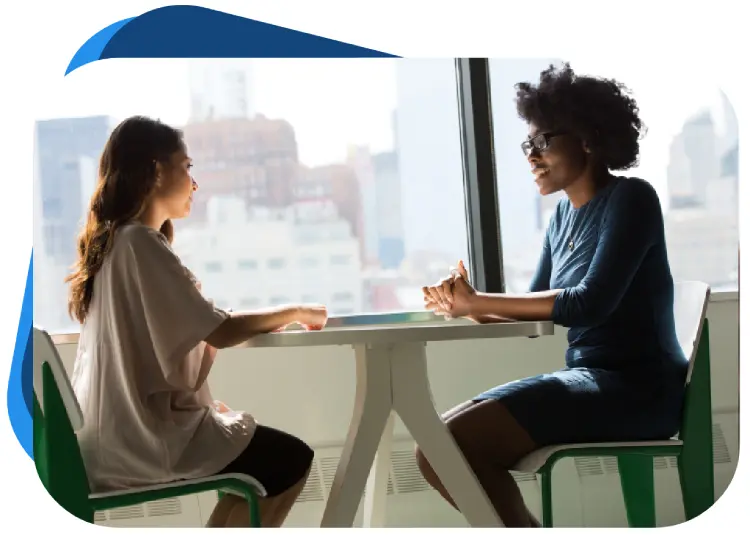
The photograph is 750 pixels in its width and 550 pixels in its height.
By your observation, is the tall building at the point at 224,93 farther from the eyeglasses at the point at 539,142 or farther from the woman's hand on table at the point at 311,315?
the woman's hand on table at the point at 311,315

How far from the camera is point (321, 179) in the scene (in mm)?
3543

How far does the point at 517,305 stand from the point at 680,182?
1308 mm

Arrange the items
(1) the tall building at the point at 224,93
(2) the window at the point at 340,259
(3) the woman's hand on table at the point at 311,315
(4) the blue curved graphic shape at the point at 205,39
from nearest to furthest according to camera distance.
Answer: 1. (3) the woman's hand on table at the point at 311,315
2. (4) the blue curved graphic shape at the point at 205,39
3. (1) the tall building at the point at 224,93
4. (2) the window at the point at 340,259

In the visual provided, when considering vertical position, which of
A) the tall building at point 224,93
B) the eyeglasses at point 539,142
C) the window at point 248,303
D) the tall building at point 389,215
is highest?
the tall building at point 224,93

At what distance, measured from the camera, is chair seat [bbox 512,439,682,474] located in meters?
2.35

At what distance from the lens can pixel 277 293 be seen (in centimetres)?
350

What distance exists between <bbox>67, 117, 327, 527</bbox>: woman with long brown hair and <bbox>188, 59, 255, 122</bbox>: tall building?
3.86 feet

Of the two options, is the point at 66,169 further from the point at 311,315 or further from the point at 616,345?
the point at 616,345

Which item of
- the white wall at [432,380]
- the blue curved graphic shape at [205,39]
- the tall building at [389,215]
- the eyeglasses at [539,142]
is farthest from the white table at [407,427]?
the tall building at [389,215]

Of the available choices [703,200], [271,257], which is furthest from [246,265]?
[703,200]

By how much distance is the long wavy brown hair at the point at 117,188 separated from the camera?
7.42 ft

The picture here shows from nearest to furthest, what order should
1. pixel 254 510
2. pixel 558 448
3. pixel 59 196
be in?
1. pixel 254 510
2. pixel 558 448
3. pixel 59 196

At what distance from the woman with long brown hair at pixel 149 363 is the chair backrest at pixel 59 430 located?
5cm

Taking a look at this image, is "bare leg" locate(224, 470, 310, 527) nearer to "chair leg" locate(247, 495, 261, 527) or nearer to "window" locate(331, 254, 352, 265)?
"chair leg" locate(247, 495, 261, 527)
